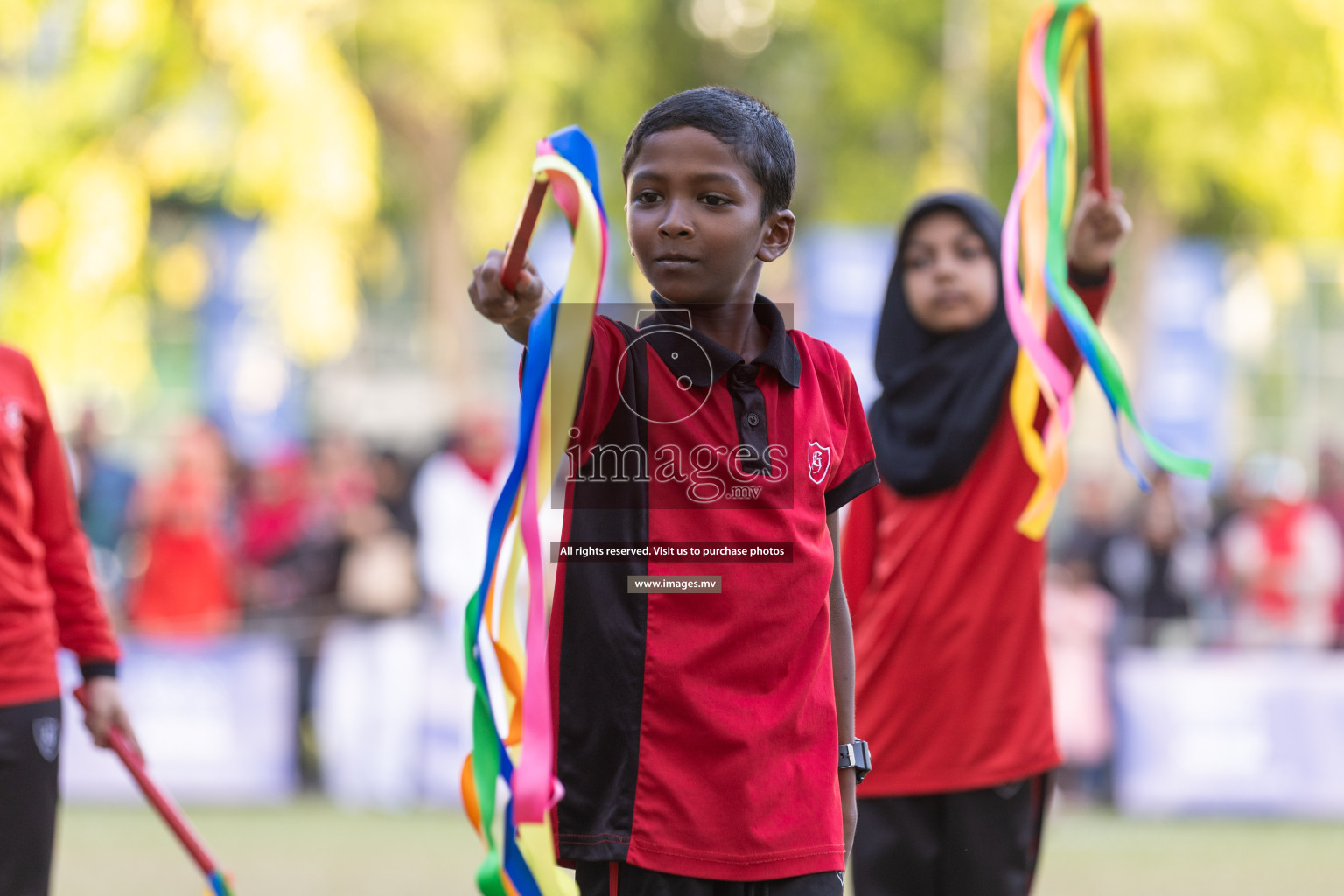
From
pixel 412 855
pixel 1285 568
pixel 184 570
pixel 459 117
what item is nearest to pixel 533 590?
pixel 412 855

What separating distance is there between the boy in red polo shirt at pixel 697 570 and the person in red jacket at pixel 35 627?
5.34ft

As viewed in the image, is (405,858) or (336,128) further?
(336,128)

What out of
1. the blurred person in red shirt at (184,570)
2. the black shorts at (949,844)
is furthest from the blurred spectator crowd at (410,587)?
the black shorts at (949,844)

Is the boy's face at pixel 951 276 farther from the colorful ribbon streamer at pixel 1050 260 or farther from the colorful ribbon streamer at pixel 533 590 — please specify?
the colorful ribbon streamer at pixel 533 590

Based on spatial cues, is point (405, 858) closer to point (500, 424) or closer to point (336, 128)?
point (500, 424)

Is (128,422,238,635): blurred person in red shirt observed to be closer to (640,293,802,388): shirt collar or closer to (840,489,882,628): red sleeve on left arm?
(840,489,882,628): red sleeve on left arm

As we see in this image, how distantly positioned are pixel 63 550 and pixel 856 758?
2199mm

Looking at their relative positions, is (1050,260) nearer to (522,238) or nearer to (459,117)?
(522,238)

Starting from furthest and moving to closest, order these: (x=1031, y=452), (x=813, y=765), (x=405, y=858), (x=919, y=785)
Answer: (x=405, y=858), (x=919, y=785), (x=1031, y=452), (x=813, y=765)

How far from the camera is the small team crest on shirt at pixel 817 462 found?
291cm

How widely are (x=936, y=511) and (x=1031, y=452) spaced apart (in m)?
0.52

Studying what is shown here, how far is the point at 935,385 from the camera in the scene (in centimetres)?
432

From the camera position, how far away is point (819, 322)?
14734 millimetres

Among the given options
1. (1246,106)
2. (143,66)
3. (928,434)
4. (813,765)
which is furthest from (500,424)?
(1246,106)
